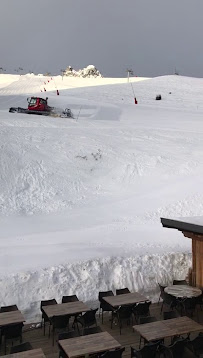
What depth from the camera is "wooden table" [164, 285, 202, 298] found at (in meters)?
10.2

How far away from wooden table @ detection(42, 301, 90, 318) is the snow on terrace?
3.80 ft

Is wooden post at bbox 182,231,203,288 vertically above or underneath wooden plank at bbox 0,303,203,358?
above

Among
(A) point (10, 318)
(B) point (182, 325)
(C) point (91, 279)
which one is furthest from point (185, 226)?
(A) point (10, 318)

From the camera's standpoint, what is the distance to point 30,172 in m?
20.3

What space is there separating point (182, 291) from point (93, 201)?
8923mm

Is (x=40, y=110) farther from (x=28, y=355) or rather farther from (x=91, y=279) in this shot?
(x=28, y=355)

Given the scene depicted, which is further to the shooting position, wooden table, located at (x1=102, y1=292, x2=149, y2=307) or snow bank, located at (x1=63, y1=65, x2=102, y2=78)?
snow bank, located at (x1=63, y1=65, x2=102, y2=78)

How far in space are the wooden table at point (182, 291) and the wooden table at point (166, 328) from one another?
3.50ft

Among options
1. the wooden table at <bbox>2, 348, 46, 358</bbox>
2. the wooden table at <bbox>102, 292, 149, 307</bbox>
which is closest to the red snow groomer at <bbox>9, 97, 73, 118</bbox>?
the wooden table at <bbox>102, 292, 149, 307</bbox>

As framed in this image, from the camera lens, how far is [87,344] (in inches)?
320

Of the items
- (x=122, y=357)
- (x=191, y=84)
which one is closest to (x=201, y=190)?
(x=122, y=357)

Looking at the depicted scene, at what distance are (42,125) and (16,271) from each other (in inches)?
616

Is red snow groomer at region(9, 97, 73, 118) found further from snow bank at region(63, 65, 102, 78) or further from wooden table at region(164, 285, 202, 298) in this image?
snow bank at region(63, 65, 102, 78)

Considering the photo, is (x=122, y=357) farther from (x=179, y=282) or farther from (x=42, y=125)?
(x=42, y=125)
